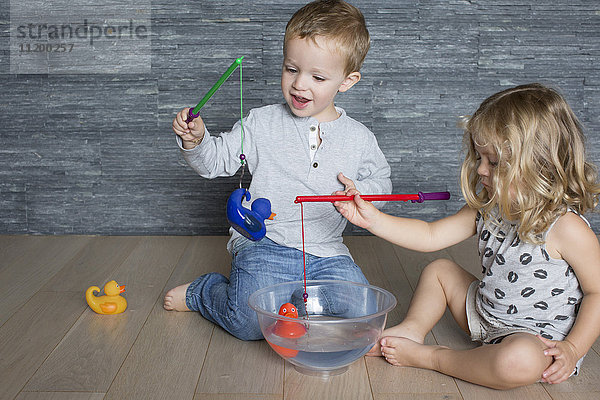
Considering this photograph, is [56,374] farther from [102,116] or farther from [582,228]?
[102,116]

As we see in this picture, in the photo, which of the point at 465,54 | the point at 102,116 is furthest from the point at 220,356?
the point at 465,54

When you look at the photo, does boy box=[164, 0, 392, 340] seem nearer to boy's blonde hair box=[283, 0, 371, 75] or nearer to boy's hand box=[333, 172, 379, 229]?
boy's blonde hair box=[283, 0, 371, 75]

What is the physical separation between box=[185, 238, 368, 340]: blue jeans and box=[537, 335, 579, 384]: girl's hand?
1.37ft

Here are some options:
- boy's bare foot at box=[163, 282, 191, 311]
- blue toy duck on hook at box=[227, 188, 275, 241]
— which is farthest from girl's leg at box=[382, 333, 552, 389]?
boy's bare foot at box=[163, 282, 191, 311]

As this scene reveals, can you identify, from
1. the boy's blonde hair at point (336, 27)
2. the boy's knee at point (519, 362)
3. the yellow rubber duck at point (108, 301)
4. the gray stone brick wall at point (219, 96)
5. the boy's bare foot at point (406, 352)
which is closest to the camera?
the boy's knee at point (519, 362)

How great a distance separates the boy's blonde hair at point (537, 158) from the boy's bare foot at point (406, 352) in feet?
0.82

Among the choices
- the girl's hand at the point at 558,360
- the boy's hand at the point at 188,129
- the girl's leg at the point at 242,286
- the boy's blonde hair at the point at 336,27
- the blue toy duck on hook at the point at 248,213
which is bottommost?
the girl's leg at the point at 242,286

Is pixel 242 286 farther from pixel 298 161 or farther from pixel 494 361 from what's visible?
pixel 494 361

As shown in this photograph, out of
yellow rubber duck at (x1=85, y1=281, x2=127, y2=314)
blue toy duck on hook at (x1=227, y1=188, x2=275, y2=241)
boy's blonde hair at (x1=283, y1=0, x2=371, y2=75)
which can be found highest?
boy's blonde hair at (x1=283, y1=0, x2=371, y2=75)

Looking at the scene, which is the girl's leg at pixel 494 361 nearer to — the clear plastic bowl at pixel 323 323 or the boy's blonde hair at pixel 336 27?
the clear plastic bowl at pixel 323 323

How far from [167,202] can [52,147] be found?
366mm

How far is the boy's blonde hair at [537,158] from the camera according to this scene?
3.46 ft

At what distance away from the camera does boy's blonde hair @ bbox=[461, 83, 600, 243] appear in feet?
3.46

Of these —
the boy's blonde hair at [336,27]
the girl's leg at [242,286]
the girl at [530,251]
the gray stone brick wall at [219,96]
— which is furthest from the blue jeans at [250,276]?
the gray stone brick wall at [219,96]
